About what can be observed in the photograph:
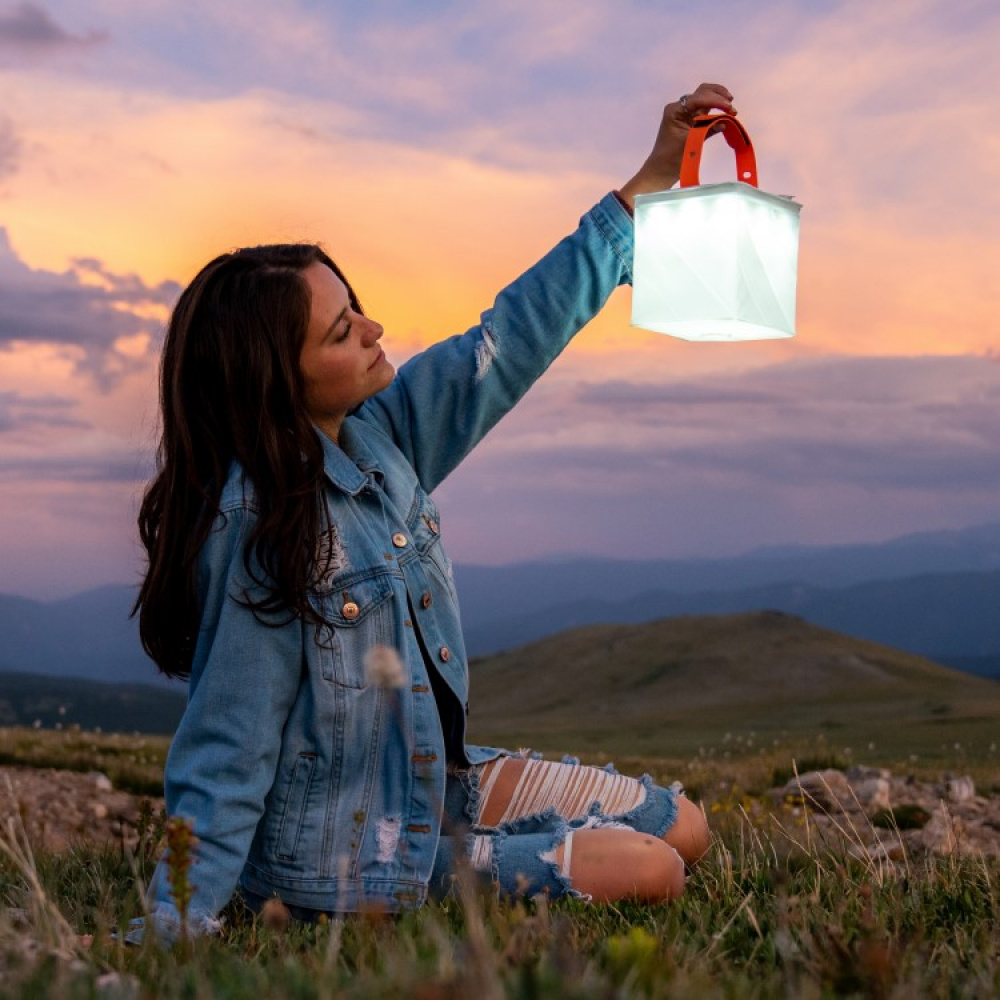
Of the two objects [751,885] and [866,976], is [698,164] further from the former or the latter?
[866,976]

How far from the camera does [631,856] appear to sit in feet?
12.4

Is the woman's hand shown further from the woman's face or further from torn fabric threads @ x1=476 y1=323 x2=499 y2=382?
the woman's face

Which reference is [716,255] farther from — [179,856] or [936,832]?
[936,832]

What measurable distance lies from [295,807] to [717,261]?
2.00m

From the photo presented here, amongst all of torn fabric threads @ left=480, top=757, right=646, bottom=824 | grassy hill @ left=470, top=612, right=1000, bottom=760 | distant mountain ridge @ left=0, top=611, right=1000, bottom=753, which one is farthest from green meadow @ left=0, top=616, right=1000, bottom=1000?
distant mountain ridge @ left=0, top=611, right=1000, bottom=753

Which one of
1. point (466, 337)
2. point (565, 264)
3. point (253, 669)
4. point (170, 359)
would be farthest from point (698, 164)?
point (253, 669)

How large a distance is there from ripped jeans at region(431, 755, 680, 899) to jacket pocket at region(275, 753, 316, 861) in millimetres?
449

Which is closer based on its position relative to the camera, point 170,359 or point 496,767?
point 170,359

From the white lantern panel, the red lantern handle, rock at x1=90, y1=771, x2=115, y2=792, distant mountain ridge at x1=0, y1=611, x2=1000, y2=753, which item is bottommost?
distant mountain ridge at x1=0, y1=611, x2=1000, y2=753

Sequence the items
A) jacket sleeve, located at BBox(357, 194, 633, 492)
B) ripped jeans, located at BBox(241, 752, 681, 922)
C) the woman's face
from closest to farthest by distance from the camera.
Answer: ripped jeans, located at BBox(241, 752, 681, 922), the woman's face, jacket sleeve, located at BBox(357, 194, 633, 492)

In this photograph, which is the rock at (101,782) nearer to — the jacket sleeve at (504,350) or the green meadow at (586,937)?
the green meadow at (586,937)

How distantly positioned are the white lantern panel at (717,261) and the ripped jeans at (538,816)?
1.54 metres

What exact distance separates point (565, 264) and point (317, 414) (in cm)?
107

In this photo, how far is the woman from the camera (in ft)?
12.0
